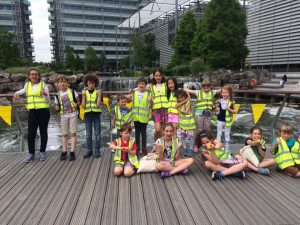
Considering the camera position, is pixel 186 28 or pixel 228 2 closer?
pixel 228 2

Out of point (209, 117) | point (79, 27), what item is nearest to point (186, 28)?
point (209, 117)

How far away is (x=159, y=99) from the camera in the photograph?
4684mm

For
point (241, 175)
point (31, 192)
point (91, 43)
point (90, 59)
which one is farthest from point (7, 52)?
point (91, 43)

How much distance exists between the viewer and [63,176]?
3.89 m

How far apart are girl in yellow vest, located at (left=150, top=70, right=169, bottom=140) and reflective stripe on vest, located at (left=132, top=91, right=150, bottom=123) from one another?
0.17 m

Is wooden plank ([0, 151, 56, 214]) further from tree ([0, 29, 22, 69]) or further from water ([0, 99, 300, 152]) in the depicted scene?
tree ([0, 29, 22, 69])

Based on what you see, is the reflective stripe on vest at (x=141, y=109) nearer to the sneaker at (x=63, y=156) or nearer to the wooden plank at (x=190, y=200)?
the wooden plank at (x=190, y=200)

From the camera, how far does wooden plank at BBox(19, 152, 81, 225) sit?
2.80 m

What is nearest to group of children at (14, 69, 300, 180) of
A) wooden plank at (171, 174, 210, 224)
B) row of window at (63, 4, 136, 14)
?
wooden plank at (171, 174, 210, 224)

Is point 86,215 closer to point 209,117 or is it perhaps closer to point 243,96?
point 209,117

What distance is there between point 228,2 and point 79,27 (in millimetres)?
59339

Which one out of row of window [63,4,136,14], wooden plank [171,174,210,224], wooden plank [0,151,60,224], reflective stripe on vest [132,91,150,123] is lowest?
wooden plank [0,151,60,224]

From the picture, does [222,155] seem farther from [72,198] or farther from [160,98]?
[72,198]

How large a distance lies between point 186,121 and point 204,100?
54 centimetres
